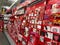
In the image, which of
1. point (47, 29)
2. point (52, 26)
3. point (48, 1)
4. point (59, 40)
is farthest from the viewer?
point (48, 1)

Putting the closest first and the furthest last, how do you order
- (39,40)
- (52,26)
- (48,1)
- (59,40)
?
(59,40) < (52,26) < (48,1) < (39,40)

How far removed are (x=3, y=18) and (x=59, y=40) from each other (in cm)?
899

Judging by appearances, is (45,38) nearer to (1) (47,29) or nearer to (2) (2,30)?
(1) (47,29)

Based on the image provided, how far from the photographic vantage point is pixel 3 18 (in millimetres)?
10500

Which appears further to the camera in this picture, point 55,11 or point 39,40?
point 39,40

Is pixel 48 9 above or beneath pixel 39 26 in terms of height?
above

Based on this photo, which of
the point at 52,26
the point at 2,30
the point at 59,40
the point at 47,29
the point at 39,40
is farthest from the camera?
the point at 2,30

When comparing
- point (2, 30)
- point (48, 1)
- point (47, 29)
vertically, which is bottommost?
point (2, 30)

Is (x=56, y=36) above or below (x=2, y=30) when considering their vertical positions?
above

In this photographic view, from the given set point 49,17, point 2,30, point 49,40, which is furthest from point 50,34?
point 2,30

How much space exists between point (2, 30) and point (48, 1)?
810 cm

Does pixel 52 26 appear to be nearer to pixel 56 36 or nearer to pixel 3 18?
pixel 56 36

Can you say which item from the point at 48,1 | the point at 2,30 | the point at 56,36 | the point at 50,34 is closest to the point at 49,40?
the point at 50,34

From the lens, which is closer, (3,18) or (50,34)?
(50,34)
